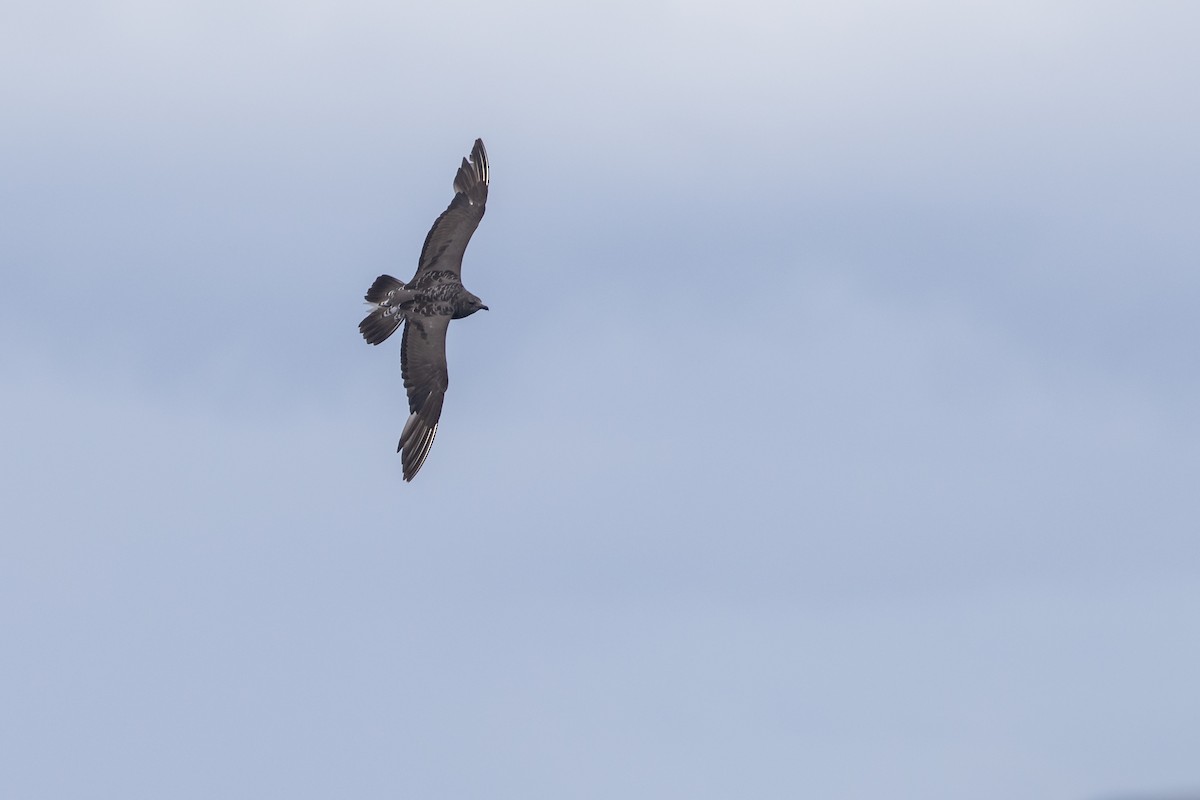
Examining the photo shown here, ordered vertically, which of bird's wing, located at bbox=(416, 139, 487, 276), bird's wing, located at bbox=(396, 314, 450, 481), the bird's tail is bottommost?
bird's wing, located at bbox=(396, 314, 450, 481)

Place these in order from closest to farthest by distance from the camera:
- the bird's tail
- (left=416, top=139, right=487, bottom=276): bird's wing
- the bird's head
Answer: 1. the bird's tail
2. the bird's head
3. (left=416, top=139, right=487, bottom=276): bird's wing

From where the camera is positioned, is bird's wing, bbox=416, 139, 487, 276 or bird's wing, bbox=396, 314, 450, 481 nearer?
bird's wing, bbox=396, 314, 450, 481

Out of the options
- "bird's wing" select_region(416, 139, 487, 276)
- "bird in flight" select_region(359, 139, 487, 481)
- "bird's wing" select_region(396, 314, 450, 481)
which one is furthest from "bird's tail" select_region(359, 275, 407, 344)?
"bird's wing" select_region(416, 139, 487, 276)

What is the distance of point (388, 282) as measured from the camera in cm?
4203

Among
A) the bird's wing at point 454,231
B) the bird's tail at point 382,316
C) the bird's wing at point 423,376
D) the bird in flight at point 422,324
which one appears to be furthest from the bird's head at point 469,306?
the bird's tail at point 382,316

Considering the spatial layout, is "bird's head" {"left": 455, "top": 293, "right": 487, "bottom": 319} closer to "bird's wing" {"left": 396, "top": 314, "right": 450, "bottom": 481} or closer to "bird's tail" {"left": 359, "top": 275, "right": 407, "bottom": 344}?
"bird's wing" {"left": 396, "top": 314, "right": 450, "bottom": 481}

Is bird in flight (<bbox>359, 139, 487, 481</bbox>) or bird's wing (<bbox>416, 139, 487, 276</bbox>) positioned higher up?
bird's wing (<bbox>416, 139, 487, 276</bbox>)

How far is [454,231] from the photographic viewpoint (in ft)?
139

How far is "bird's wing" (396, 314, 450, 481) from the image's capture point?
1625 inches

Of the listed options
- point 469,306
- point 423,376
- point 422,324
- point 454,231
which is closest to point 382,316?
point 422,324

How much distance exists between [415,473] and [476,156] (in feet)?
31.4

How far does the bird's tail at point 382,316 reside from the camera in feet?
135

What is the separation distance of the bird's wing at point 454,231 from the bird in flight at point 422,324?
0.03 metres

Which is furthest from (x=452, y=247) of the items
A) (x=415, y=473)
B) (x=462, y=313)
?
(x=415, y=473)
